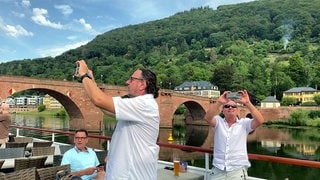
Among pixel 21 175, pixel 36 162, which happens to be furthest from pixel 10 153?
pixel 21 175

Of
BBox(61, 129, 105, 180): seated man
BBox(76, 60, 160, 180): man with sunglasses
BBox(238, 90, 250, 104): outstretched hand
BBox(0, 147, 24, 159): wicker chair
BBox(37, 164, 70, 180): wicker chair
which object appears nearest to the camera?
BBox(76, 60, 160, 180): man with sunglasses

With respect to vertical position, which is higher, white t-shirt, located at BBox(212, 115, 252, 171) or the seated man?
white t-shirt, located at BBox(212, 115, 252, 171)

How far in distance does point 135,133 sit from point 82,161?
183cm

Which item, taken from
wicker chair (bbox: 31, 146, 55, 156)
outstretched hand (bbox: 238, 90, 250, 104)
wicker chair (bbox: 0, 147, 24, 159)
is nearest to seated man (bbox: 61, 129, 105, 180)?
outstretched hand (bbox: 238, 90, 250, 104)

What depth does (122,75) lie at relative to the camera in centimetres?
9031

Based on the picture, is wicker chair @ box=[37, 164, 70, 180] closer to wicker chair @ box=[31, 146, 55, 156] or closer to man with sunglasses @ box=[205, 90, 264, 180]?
man with sunglasses @ box=[205, 90, 264, 180]

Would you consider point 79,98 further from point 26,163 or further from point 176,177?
point 176,177

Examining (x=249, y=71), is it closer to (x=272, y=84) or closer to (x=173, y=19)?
(x=272, y=84)

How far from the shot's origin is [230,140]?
10.9 feet

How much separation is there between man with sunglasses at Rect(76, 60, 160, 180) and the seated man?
1463mm

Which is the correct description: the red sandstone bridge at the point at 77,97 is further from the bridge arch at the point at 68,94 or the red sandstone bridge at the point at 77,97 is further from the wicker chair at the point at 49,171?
the wicker chair at the point at 49,171

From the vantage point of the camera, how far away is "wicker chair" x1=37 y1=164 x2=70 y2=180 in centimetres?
361

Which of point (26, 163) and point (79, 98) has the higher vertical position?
point (79, 98)

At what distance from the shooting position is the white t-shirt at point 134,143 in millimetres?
2240
